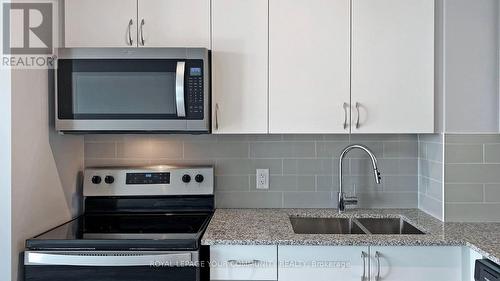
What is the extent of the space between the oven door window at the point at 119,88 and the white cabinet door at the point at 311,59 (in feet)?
1.35

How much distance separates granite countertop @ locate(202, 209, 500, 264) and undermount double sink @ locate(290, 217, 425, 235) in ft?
0.31

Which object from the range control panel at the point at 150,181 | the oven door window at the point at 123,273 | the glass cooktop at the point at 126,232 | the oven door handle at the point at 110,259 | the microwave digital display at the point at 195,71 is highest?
the microwave digital display at the point at 195,71

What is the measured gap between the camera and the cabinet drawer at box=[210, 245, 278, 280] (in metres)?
1.69

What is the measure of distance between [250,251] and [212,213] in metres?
0.56

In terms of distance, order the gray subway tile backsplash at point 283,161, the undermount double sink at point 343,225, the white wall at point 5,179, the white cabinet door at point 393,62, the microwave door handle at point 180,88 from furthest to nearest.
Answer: the gray subway tile backsplash at point 283,161 → the undermount double sink at point 343,225 → the white cabinet door at point 393,62 → the microwave door handle at point 180,88 → the white wall at point 5,179

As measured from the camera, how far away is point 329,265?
1.70m

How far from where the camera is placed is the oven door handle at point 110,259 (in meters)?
1.60

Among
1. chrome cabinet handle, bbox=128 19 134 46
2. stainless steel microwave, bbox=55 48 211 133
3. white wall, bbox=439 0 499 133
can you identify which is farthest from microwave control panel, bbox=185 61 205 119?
white wall, bbox=439 0 499 133

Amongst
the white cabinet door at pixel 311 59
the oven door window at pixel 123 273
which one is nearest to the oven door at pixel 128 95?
the white cabinet door at pixel 311 59

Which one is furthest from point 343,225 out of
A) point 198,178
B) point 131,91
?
point 131,91

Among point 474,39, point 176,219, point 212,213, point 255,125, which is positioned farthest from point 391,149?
point 176,219

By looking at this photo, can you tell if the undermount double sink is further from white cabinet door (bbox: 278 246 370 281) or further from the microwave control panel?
the microwave control panel

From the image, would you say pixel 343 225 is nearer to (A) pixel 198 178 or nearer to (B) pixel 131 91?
(A) pixel 198 178

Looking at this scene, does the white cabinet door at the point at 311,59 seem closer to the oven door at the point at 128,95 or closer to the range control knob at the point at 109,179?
the oven door at the point at 128,95
